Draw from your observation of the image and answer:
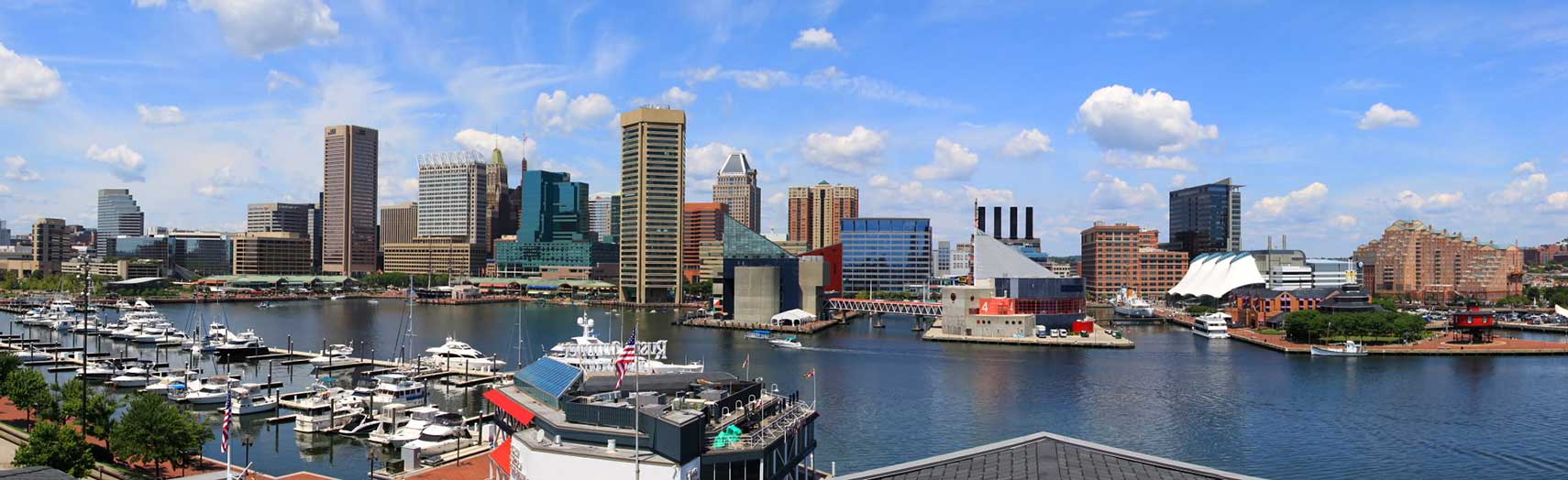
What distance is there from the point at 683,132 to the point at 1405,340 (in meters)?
77.2

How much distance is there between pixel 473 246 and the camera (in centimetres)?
16612

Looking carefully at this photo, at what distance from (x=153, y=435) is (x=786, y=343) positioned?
44.5 m

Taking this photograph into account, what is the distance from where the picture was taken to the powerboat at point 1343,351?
59969 millimetres

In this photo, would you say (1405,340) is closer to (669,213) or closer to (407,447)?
(407,447)

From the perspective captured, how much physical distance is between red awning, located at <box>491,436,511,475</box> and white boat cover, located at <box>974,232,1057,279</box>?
186 ft

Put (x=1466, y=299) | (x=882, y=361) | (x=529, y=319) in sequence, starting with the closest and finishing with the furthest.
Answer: (x=882, y=361), (x=529, y=319), (x=1466, y=299)

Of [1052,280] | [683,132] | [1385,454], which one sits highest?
[683,132]

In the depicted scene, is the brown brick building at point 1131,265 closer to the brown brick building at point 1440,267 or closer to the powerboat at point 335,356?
the brown brick building at point 1440,267

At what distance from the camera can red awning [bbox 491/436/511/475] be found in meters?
21.4

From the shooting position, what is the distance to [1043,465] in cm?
1412

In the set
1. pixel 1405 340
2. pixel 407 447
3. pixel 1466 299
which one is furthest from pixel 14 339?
pixel 1466 299

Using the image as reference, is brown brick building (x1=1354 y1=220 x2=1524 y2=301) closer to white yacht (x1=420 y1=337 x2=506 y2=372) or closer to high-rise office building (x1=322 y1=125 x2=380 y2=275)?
white yacht (x1=420 y1=337 x2=506 y2=372)

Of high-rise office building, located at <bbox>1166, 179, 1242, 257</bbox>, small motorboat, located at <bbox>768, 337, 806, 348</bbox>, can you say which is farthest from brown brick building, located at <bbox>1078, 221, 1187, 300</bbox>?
small motorboat, located at <bbox>768, 337, 806, 348</bbox>

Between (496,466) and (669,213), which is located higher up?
(669,213)
